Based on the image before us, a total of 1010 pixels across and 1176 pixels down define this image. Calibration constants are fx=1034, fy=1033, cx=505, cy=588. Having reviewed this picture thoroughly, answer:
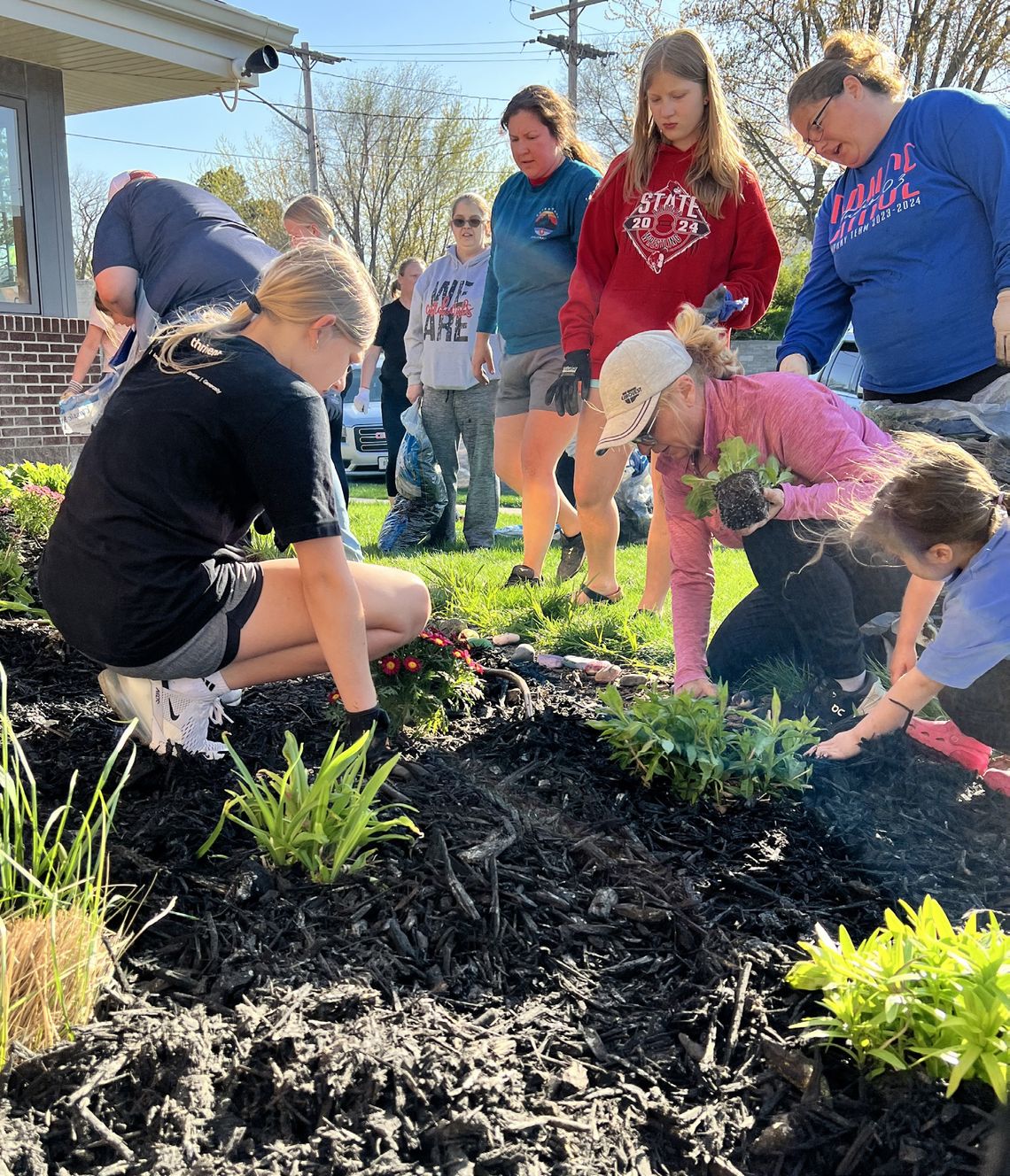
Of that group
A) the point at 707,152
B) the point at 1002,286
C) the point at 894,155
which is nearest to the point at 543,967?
the point at 1002,286

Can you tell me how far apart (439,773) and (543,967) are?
772 millimetres

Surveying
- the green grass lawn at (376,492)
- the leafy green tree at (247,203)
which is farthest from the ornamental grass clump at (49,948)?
the leafy green tree at (247,203)

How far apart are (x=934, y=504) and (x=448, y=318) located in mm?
4794

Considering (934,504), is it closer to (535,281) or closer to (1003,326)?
(1003,326)

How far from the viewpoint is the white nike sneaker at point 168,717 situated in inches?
100

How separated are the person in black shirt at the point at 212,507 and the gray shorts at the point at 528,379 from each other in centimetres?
226

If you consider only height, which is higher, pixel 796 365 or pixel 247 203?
pixel 247 203

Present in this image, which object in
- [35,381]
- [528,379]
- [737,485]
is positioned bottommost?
[737,485]

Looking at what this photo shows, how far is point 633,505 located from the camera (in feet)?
25.8

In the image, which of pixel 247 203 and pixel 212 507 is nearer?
pixel 212 507

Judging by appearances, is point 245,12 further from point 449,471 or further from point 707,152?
point 707,152

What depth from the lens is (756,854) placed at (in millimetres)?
2271

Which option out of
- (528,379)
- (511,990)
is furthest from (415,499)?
(511,990)

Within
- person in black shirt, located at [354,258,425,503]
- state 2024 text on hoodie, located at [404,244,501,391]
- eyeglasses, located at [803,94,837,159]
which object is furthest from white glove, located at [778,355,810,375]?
person in black shirt, located at [354,258,425,503]
